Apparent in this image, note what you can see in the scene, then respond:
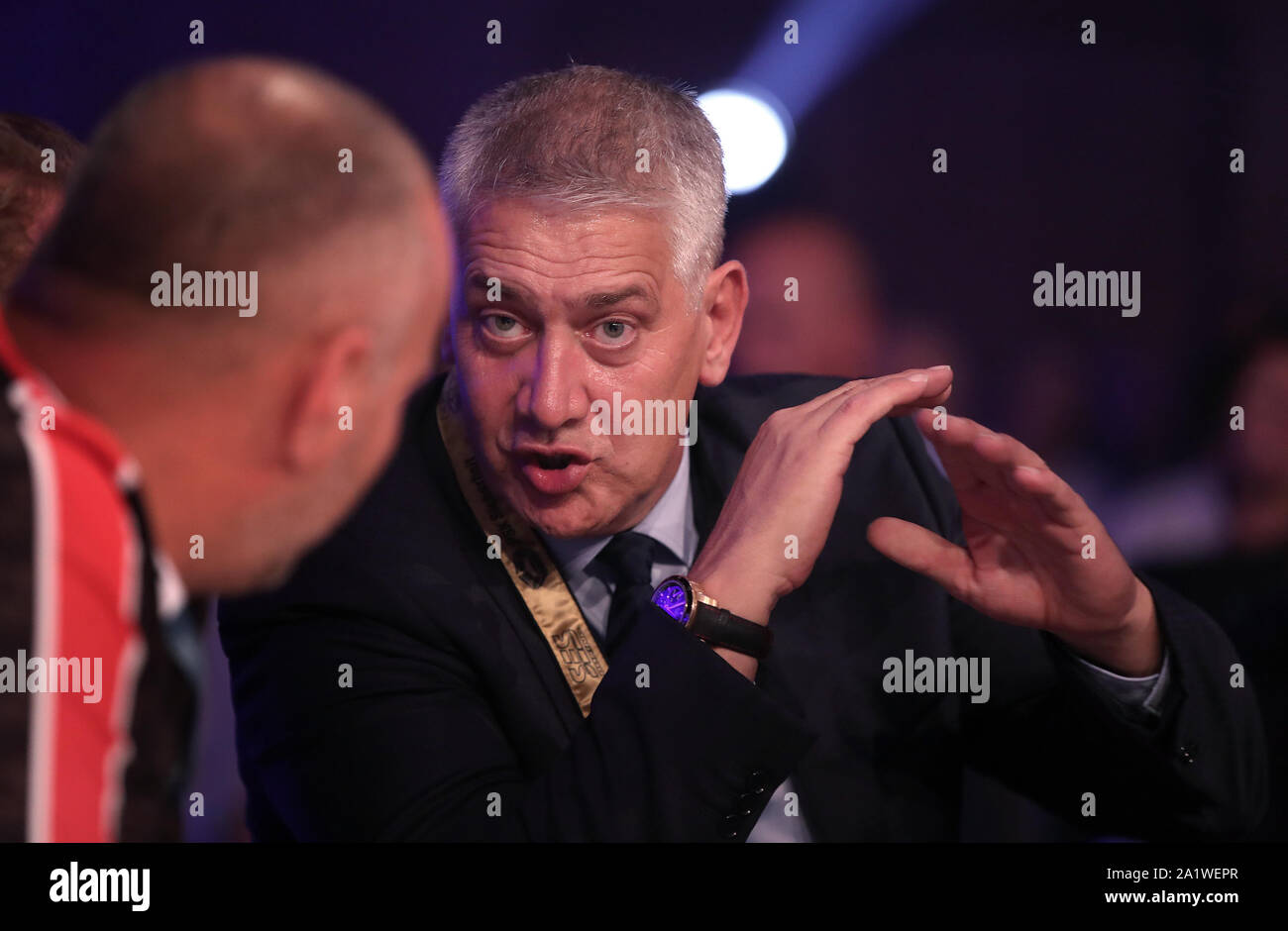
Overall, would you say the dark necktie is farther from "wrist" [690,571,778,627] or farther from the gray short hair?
the gray short hair

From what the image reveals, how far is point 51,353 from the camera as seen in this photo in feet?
2.93

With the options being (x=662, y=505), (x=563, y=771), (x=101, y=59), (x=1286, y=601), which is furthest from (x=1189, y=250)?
(x=101, y=59)

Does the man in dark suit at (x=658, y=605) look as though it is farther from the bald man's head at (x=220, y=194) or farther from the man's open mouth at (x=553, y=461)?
the bald man's head at (x=220, y=194)

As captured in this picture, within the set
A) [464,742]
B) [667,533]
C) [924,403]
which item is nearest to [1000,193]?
[924,403]

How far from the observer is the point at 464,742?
4.84 feet

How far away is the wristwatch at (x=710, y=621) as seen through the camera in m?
1.41

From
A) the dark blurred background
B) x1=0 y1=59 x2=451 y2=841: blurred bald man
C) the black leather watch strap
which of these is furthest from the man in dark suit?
x1=0 y1=59 x2=451 y2=841: blurred bald man

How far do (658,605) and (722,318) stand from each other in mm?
580

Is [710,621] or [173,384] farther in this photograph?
[710,621]

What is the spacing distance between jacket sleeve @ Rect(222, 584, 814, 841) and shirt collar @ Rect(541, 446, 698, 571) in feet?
0.60

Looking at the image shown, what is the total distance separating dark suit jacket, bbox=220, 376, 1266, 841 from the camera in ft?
4.56

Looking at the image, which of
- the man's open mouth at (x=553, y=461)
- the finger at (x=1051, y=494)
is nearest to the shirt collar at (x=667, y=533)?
the man's open mouth at (x=553, y=461)

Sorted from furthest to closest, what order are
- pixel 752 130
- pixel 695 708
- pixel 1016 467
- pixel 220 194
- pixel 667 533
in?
pixel 752 130, pixel 667 533, pixel 1016 467, pixel 695 708, pixel 220 194

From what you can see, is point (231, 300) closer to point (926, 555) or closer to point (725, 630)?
point (725, 630)
